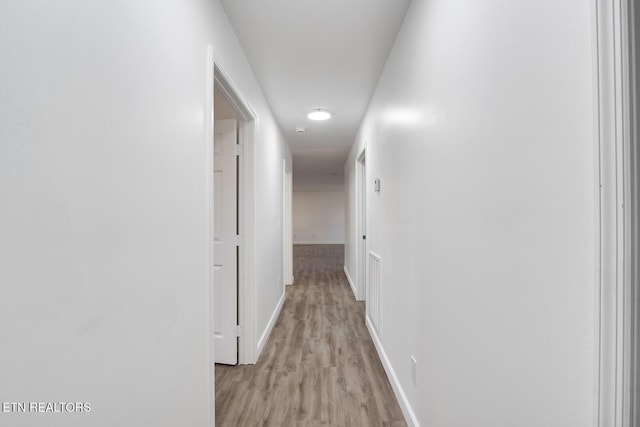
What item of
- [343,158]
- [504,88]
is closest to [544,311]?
[504,88]

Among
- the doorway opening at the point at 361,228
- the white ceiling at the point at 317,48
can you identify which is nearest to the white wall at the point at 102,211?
the white ceiling at the point at 317,48

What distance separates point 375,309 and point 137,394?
2205 millimetres

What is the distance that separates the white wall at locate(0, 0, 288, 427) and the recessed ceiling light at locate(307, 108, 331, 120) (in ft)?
7.17

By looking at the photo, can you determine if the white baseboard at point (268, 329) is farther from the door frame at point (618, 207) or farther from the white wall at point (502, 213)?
the door frame at point (618, 207)

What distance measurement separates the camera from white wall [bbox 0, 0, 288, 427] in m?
0.61

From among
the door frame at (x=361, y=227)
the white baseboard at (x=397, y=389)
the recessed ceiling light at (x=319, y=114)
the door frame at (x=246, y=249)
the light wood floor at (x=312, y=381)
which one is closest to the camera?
the white baseboard at (x=397, y=389)

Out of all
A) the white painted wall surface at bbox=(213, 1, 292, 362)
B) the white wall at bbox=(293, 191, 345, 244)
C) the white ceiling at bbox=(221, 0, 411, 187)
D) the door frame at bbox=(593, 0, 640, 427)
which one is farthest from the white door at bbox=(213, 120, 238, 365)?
the white wall at bbox=(293, 191, 345, 244)

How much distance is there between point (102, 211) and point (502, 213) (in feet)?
3.55

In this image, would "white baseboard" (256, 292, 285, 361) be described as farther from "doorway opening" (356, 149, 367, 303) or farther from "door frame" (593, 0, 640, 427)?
"door frame" (593, 0, 640, 427)

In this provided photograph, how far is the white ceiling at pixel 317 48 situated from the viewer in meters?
1.77

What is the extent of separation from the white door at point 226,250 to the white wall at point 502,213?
1.44 meters

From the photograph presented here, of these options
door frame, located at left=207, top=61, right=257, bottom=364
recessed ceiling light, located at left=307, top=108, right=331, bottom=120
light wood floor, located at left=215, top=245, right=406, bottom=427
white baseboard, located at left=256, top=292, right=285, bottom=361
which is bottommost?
light wood floor, located at left=215, top=245, right=406, bottom=427

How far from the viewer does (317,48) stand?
7.19ft

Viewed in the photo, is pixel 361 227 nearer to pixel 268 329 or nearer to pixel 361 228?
pixel 361 228
